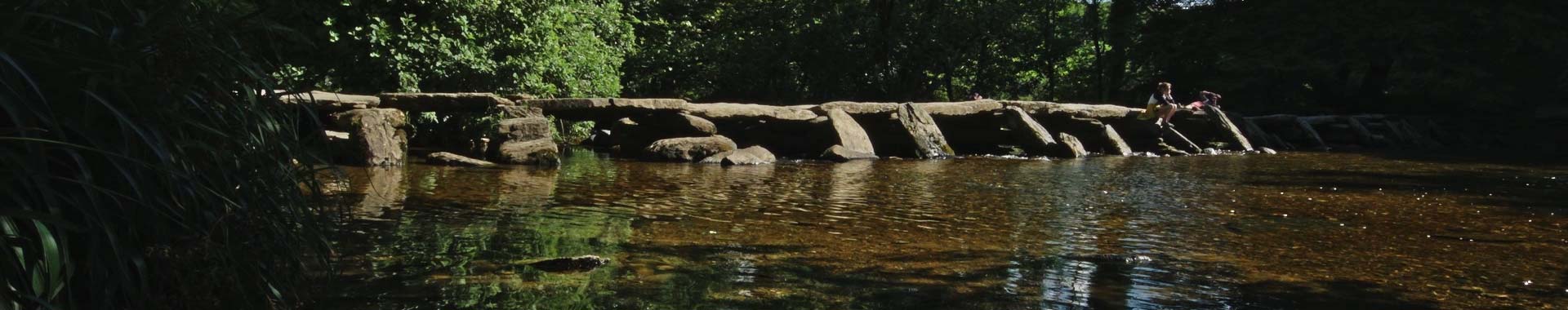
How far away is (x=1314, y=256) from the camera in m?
6.53

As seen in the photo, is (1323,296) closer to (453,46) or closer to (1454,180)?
(1454,180)

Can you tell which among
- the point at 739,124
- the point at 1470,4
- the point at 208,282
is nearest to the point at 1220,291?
the point at 208,282

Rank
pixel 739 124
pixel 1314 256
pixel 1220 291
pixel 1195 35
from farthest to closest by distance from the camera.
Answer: pixel 1195 35
pixel 739 124
pixel 1314 256
pixel 1220 291

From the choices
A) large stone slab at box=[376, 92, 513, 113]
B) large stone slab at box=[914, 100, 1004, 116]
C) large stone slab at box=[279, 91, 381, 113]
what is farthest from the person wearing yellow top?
large stone slab at box=[279, 91, 381, 113]

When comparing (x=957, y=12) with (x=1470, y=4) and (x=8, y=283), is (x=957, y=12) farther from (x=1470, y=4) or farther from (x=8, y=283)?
(x=8, y=283)

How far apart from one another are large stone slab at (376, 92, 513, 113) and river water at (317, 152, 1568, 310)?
7.84ft

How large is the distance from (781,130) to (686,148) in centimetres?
256

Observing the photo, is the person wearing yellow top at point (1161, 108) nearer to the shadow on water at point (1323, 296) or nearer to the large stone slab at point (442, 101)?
the large stone slab at point (442, 101)

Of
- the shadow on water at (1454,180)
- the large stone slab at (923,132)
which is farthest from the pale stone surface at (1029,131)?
the shadow on water at (1454,180)

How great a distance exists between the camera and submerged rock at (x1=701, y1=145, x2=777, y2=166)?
46.0ft

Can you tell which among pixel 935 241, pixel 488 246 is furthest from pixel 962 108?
pixel 488 246

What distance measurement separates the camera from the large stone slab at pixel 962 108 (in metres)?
18.1

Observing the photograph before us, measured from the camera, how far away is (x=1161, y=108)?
20312mm

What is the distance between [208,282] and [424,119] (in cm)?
1526
